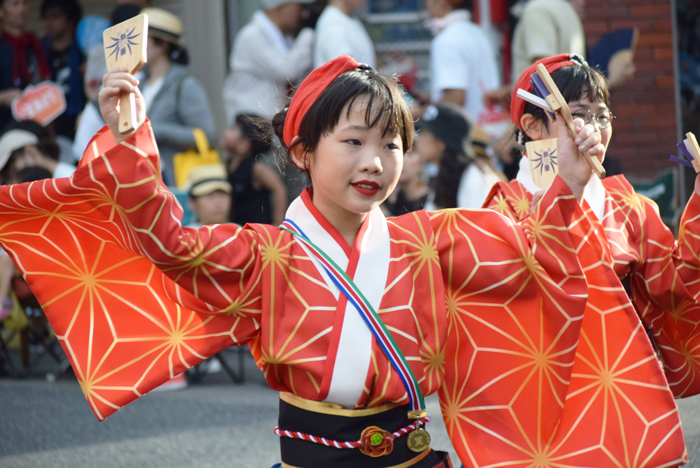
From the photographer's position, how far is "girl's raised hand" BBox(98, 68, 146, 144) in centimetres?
180

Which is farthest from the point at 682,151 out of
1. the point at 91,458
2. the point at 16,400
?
the point at 16,400

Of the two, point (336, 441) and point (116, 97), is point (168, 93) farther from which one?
point (336, 441)

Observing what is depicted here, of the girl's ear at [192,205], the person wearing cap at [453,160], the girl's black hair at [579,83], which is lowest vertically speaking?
the girl's ear at [192,205]

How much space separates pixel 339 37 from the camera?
5.52 metres

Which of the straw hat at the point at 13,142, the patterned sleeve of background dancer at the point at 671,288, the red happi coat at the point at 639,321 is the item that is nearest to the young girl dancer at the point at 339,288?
the red happi coat at the point at 639,321

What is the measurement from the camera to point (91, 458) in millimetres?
3969

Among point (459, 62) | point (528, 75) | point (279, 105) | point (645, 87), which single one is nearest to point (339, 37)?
point (459, 62)

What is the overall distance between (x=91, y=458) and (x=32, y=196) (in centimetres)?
232

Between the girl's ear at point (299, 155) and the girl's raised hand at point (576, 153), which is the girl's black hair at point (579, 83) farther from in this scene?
the girl's ear at point (299, 155)

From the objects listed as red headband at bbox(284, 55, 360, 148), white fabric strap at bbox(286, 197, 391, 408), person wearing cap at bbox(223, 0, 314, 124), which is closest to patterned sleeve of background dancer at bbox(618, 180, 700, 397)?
white fabric strap at bbox(286, 197, 391, 408)

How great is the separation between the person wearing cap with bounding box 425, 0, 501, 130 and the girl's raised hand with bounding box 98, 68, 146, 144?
3713 mm

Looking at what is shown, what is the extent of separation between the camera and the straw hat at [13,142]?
5684 millimetres

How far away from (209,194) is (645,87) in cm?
371

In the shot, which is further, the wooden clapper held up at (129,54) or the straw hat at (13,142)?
the straw hat at (13,142)
